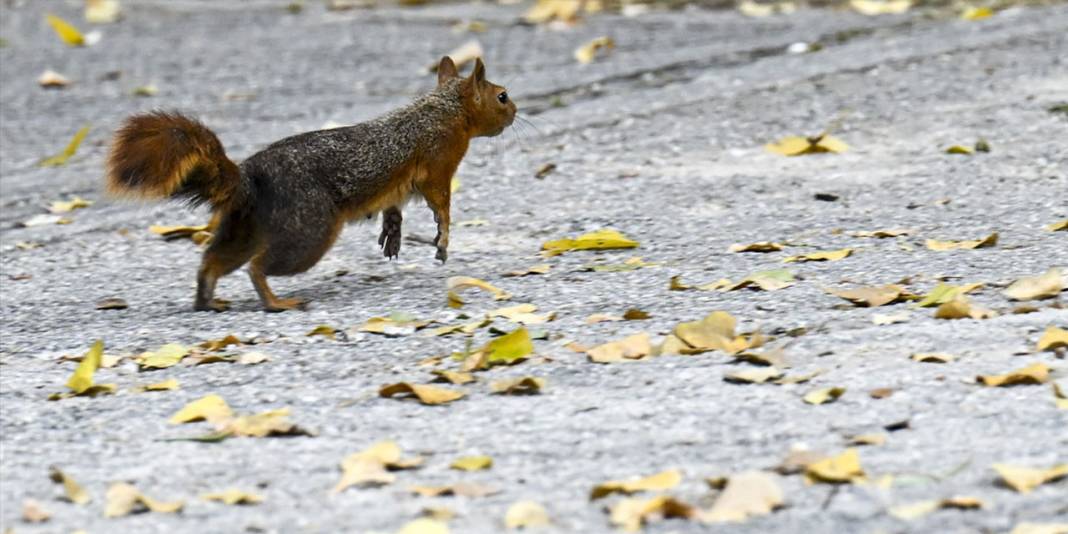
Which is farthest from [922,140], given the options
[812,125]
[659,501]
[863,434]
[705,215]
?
[659,501]

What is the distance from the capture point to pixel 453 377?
491 centimetres

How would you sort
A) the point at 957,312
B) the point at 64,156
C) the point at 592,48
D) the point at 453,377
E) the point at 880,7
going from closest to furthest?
the point at 453,377 → the point at 957,312 → the point at 64,156 → the point at 592,48 → the point at 880,7

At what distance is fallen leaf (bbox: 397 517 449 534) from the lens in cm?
372

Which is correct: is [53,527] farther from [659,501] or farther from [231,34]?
[231,34]

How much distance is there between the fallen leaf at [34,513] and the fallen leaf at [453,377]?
A: 126cm

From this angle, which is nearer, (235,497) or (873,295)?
(235,497)

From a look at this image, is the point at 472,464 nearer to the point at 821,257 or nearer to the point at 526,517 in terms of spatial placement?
the point at 526,517

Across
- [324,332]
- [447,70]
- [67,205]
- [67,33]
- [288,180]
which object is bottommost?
[67,205]

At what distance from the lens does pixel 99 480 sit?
14.0 ft

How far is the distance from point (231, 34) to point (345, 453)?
9.08m

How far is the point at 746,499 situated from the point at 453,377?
4.33ft

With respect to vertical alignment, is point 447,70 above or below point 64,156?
above

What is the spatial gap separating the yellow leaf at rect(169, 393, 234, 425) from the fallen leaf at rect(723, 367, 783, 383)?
134 centimetres

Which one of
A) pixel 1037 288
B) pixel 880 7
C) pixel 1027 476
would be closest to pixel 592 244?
pixel 1037 288
